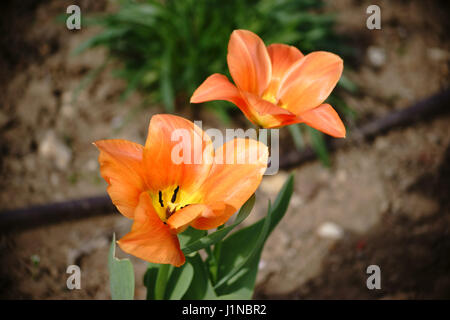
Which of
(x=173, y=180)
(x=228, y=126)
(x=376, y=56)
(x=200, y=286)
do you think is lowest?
(x=200, y=286)

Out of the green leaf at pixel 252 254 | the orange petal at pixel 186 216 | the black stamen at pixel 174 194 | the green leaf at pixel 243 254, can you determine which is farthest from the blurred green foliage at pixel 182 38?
the orange petal at pixel 186 216

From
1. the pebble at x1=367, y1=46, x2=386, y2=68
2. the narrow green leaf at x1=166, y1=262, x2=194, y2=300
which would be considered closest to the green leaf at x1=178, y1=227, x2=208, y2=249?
the narrow green leaf at x1=166, y1=262, x2=194, y2=300

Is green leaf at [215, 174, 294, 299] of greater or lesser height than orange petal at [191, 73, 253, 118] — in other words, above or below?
below

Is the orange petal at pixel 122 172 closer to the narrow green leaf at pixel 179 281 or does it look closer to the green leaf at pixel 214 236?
the green leaf at pixel 214 236

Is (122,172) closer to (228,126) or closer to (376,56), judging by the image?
(228,126)

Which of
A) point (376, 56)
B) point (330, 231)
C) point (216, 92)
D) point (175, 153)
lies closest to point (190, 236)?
point (175, 153)

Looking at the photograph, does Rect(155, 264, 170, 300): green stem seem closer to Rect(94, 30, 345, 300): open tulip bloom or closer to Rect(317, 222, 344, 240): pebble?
Rect(94, 30, 345, 300): open tulip bloom
